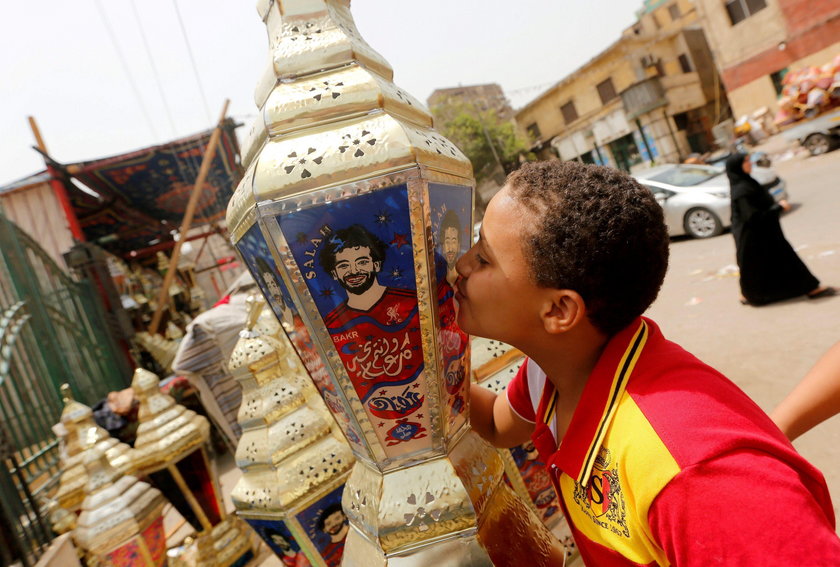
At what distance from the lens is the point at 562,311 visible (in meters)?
0.78

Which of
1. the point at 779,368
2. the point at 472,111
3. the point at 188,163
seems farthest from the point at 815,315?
the point at 472,111

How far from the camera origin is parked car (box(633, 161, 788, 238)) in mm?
6434

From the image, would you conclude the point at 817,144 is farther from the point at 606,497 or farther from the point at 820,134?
the point at 606,497

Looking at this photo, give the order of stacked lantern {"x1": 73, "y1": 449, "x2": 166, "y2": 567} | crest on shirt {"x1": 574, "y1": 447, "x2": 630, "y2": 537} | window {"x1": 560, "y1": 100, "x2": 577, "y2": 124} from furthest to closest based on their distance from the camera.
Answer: window {"x1": 560, "y1": 100, "x2": 577, "y2": 124} < stacked lantern {"x1": 73, "y1": 449, "x2": 166, "y2": 567} < crest on shirt {"x1": 574, "y1": 447, "x2": 630, "y2": 537}

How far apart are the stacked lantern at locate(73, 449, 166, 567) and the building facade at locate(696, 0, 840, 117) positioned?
58.7 feet

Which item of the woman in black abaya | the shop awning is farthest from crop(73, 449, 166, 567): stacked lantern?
the shop awning

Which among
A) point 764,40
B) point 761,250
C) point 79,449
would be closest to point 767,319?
point 761,250

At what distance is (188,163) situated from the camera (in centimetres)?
678

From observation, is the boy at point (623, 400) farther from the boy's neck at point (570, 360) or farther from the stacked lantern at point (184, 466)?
the stacked lantern at point (184, 466)

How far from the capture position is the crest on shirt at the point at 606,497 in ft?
2.20

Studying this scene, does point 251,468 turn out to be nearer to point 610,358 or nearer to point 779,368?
point 610,358

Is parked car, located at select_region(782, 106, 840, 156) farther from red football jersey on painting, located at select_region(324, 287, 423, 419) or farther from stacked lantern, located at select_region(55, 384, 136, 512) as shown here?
stacked lantern, located at select_region(55, 384, 136, 512)

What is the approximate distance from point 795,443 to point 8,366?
377 centimetres

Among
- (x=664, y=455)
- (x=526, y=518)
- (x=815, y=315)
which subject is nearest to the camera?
(x=664, y=455)
